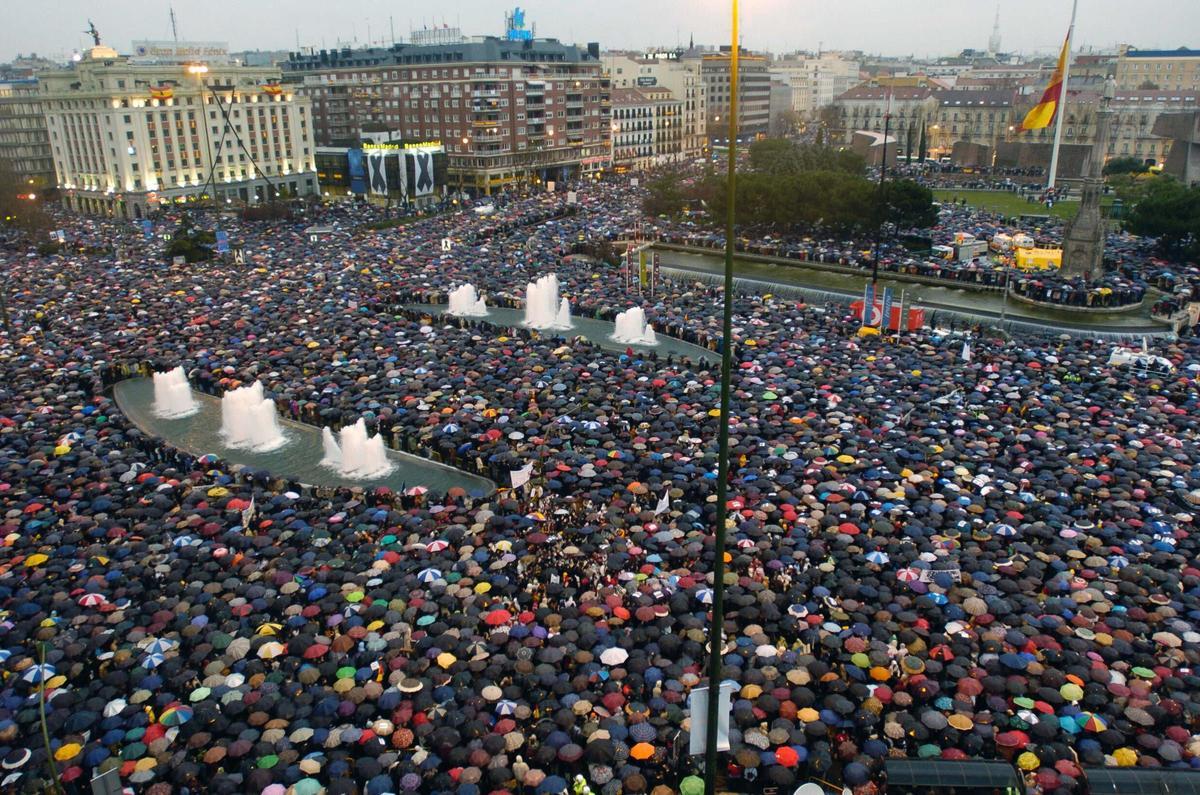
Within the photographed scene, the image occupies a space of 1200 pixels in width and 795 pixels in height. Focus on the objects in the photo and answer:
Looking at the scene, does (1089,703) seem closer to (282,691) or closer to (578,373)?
(282,691)

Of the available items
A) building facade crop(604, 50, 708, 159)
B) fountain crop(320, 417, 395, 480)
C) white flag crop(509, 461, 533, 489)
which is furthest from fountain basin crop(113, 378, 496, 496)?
building facade crop(604, 50, 708, 159)

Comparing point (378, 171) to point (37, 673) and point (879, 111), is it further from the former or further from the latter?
point (879, 111)

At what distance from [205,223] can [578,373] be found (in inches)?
2305

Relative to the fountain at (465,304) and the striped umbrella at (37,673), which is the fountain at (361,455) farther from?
the fountain at (465,304)

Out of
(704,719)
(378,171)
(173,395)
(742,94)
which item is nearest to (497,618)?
(704,719)

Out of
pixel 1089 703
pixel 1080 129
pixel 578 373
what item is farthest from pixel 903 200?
pixel 1080 129

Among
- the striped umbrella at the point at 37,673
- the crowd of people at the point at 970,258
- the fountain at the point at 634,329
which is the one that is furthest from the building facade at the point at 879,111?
the striped umbrella at the point at 37,673

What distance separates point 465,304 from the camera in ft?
164

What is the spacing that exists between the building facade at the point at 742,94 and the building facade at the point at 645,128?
13.6 meters

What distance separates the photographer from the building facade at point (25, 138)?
110 m

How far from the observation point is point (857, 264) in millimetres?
61406

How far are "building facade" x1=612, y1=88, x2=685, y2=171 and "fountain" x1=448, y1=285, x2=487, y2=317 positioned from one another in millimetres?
85743

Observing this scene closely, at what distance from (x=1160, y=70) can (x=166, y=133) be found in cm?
16491

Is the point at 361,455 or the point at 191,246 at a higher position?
the point at 191,246
